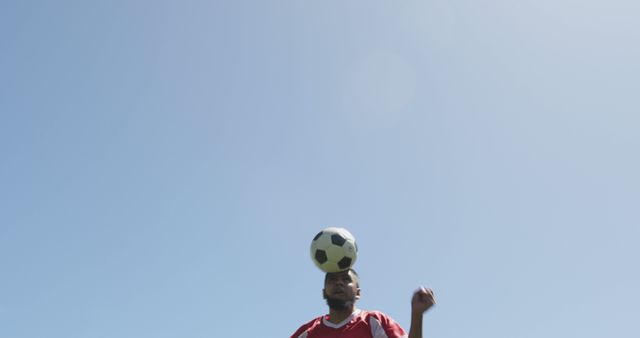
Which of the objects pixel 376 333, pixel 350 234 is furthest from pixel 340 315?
pixel 350 234

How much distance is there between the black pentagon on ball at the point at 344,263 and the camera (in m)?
7.74

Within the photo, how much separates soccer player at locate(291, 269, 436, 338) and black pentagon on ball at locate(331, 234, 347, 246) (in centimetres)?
39

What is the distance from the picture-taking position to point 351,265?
7.85 meters

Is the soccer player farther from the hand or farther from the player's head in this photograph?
the hand

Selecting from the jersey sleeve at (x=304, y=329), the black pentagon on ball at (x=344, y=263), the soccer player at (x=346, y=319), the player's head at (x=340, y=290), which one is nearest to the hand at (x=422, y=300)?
the soccer player at (x=346, y=319)

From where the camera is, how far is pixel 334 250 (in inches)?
308

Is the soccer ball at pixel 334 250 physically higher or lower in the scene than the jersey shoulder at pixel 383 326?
higher

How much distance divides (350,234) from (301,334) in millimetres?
1497

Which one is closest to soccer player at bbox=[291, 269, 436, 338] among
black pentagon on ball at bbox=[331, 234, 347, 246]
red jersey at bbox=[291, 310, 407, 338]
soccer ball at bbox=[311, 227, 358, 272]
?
red jersey at bbox=[291, 310, 407, 338]

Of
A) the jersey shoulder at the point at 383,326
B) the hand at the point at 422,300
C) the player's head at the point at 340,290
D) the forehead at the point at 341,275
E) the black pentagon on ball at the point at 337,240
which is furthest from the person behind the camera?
the black pentagon on ball at the point at 337,240

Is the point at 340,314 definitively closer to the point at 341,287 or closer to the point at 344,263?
the point at 341,287

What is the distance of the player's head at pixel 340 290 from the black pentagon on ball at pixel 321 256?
7.8 inches

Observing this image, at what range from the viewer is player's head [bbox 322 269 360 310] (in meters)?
7.59

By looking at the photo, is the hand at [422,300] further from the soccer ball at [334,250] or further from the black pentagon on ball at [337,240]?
the black pentagon on ball at [337,240]
